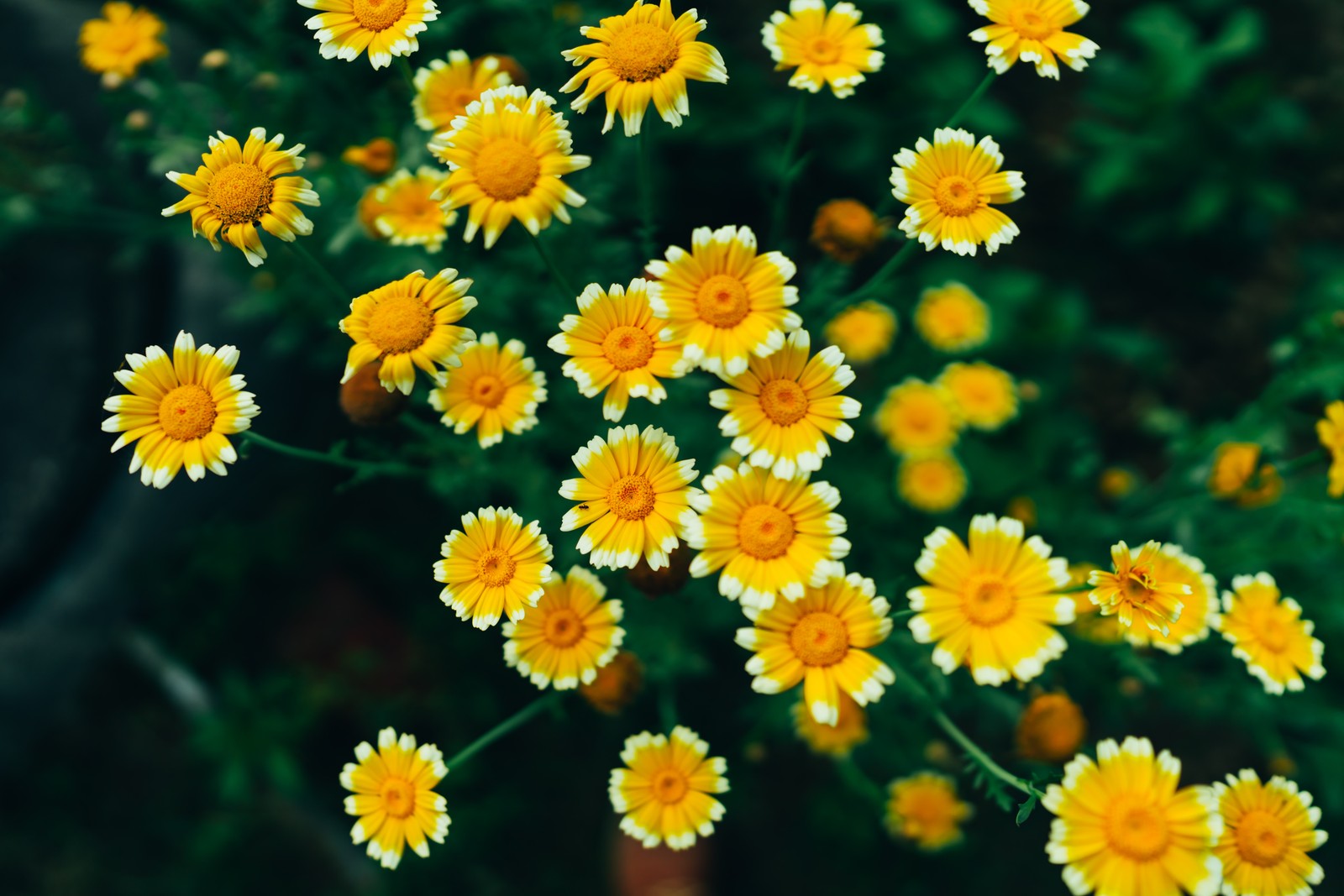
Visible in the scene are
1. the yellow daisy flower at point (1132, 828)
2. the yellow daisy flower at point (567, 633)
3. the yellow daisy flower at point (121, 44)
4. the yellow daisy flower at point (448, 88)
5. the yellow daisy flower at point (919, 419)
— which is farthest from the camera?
the yellow daisy flower at point (919, 419)

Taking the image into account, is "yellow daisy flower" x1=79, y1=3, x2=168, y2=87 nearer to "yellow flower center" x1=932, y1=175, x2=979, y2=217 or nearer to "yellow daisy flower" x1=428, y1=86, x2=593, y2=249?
"yellow daisy flower" x1=428, y1=86, x2=593, y2=249

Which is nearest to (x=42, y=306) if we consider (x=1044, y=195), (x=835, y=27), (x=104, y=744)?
(x=104, y=744)

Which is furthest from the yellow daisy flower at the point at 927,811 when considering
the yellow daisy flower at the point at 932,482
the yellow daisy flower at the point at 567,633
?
the yellow daisy flower at the point at 567,633

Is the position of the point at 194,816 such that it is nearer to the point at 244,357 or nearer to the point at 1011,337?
the point at 244,357

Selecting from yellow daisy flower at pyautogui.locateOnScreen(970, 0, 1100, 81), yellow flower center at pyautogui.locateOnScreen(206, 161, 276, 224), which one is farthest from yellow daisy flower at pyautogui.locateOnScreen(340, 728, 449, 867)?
yellow daisy flower at pyautogui.locateOnScreen(970, 0, 1100, 81)

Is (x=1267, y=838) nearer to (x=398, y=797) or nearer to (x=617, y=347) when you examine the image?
(x=617, y=347)

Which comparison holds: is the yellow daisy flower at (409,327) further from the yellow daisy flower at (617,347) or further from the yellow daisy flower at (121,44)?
the yellow daisy flower at (121,44)
